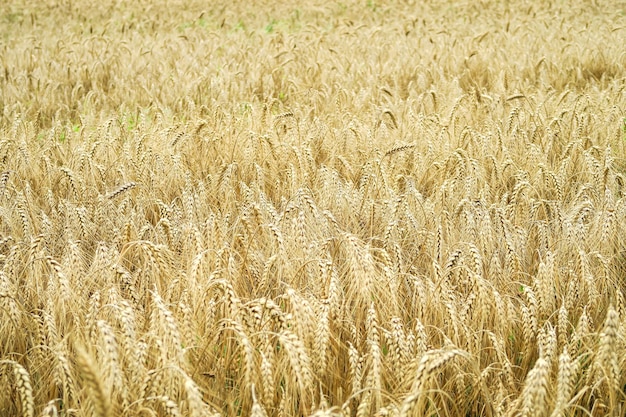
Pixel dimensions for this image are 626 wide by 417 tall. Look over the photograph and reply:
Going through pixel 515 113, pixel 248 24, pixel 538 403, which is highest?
pixel 248 24

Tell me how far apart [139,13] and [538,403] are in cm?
1272

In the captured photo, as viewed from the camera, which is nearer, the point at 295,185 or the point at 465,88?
the point at 295,185

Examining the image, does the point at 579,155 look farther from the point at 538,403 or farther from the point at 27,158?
the point at 27,158

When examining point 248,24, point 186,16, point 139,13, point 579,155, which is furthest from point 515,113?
point 139,13

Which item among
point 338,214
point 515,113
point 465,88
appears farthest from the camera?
point 465,88

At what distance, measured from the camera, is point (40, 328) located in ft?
5.81

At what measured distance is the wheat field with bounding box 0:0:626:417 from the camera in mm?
1520

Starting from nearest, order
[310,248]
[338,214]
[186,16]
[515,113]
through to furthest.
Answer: [310,248], [338,214], [515,113], [186,16]

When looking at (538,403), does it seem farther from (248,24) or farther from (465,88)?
(248,24)

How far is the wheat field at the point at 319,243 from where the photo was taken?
1.52 meters

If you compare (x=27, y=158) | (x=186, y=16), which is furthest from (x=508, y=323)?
(x=186, y=16)

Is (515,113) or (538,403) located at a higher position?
(515,113)

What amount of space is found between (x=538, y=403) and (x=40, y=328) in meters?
1.56

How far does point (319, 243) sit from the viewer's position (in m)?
2.32
